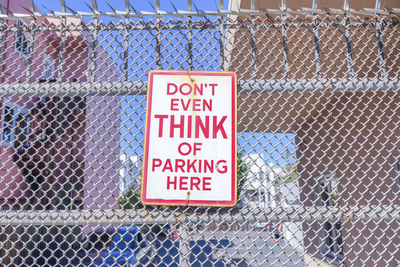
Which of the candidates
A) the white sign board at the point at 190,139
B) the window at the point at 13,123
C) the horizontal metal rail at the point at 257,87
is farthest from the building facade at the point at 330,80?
the window at the point at 13,123

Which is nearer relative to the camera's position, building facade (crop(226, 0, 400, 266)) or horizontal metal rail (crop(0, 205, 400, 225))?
horizontal metal rail (crop(0, 205, 400, 225))

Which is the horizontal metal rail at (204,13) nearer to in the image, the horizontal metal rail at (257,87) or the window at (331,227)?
the horizontal metal rail at (257,87)

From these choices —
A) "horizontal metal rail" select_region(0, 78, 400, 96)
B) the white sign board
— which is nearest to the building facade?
"horizontal metal rail" select_region(0, 78, 400, 96)

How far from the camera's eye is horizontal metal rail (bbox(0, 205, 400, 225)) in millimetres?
1607

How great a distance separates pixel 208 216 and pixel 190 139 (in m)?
0.44

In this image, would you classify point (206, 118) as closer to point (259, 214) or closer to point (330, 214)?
point (259, 214)

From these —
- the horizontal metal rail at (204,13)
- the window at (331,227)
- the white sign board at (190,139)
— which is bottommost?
the window at (331,227)

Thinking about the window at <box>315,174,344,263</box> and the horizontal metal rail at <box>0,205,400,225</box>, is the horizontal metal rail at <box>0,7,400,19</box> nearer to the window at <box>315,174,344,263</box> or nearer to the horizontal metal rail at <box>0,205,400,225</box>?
the window at <box>315,174,344,263</box>

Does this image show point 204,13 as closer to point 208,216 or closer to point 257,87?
point 257,87

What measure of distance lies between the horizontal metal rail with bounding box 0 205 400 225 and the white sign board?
9 cm

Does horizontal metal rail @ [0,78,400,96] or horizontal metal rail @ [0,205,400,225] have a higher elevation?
horizontal metal rail @ [0,78,400,96]

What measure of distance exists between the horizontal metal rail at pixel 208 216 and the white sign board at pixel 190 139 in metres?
0.09

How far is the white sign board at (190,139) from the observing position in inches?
63.4

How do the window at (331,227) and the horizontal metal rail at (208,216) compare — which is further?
the window at (331,227)
